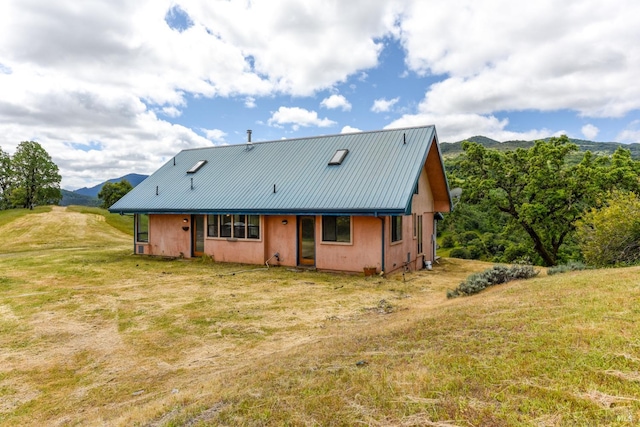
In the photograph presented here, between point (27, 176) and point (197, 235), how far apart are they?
45.1 meters

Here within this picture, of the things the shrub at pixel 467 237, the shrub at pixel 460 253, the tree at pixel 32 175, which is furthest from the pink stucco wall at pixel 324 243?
the tree at pixel 32 175

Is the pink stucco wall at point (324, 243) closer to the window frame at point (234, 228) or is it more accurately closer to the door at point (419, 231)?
the window frame at point (234, 228)

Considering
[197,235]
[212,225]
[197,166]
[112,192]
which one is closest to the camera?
[212,225]

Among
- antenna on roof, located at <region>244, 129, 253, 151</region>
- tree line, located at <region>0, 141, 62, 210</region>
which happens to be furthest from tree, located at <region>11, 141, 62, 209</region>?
antenna on roof, located at <region>244, 129, 253, 151</region>

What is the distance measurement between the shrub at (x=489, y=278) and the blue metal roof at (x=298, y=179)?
122 inches

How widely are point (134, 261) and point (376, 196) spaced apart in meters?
11.8

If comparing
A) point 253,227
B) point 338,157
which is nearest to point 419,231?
point 338,157

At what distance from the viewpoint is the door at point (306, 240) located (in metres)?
13.5

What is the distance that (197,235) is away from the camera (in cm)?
1639

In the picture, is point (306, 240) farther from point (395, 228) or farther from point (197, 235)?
point (197, 235)

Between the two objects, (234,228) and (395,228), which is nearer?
(395,228)

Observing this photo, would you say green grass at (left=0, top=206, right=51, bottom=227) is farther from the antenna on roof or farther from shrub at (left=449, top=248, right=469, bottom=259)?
shrub at (left=449, top=248, right=469, bottom=259)

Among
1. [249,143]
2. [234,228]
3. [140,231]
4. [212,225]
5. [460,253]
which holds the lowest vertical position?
[460,253]

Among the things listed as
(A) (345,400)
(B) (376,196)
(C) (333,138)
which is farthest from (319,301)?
(C) (333,138)
